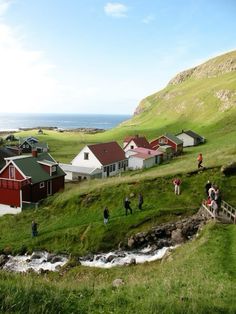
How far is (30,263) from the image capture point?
3719cm

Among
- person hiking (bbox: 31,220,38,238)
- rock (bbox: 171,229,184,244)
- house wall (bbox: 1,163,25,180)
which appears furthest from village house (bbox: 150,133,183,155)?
rock (bbox: 171,229,184,244)

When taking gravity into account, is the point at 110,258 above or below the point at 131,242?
below

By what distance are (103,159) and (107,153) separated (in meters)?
3.08

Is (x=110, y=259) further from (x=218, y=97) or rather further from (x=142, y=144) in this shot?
(x=218, y=97)

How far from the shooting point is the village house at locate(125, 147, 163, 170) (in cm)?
7656

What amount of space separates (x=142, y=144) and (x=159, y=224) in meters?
56.6

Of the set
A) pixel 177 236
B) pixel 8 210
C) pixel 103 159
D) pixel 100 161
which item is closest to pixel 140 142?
pixel 103 159

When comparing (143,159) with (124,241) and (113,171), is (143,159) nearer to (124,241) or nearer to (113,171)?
(113,171)

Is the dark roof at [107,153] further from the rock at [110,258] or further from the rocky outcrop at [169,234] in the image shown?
the rock at [110,258]

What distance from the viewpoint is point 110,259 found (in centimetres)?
3547

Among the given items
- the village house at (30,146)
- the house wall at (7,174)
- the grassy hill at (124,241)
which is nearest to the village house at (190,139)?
the grassy hill at (124,241)

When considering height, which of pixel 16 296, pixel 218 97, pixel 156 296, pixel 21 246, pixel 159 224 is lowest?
pixel 21 246

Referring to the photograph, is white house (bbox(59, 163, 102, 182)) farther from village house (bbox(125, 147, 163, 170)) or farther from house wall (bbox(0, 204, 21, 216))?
house wall (bbox(0, 204, 21, 216))

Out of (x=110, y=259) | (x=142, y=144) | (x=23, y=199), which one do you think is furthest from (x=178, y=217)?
(x=142, y=144)
